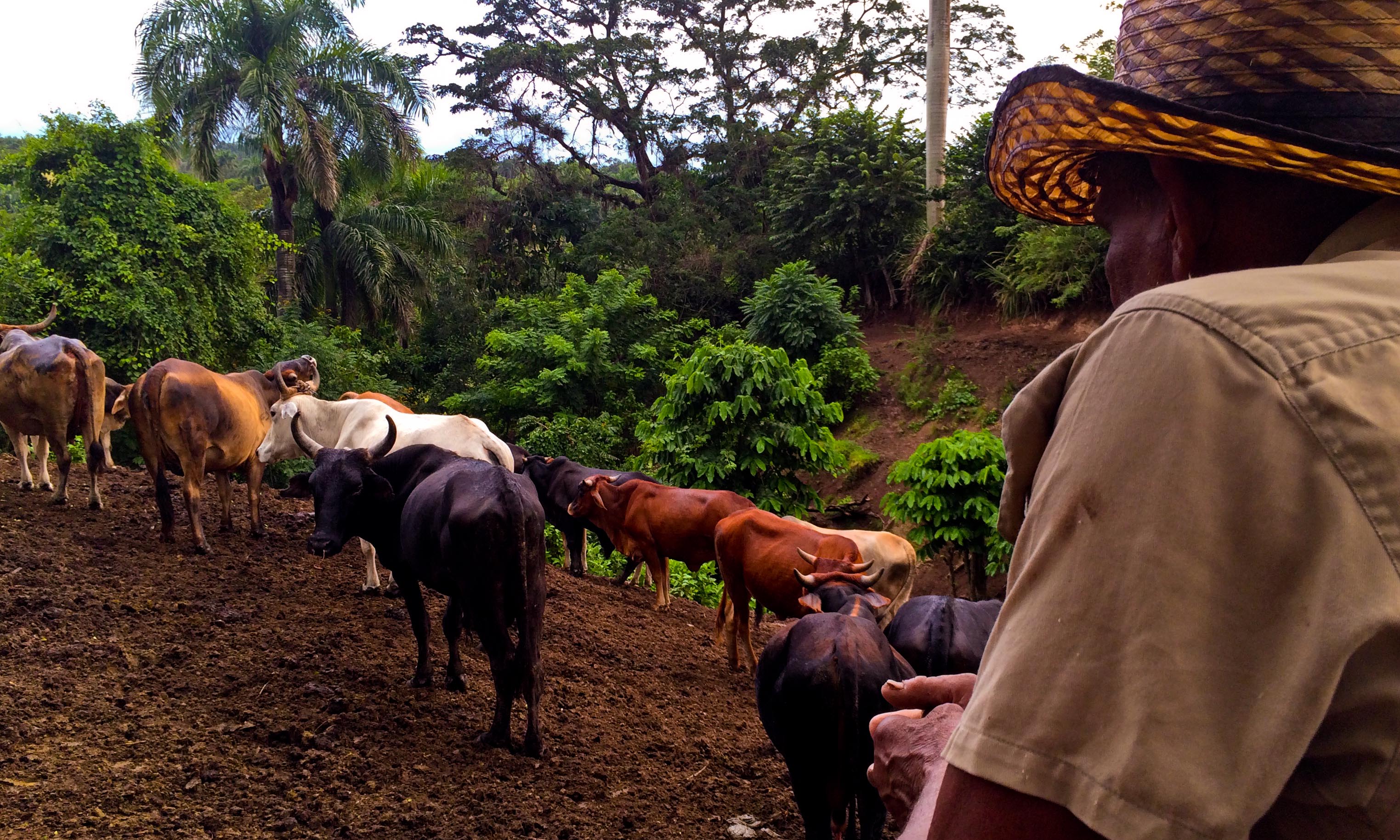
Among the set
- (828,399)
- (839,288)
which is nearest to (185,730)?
(828,399)

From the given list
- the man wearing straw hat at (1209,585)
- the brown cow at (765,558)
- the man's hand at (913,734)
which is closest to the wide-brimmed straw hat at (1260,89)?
the man wearing straw hat at (1209,585)

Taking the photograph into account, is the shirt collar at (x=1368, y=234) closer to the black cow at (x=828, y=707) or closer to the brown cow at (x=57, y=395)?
the black cow at (x=828, y=707)

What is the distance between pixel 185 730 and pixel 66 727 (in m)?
0.62

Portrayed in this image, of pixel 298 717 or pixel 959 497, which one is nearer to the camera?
pixel 298 717

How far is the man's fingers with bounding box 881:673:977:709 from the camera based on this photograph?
212 centimetres

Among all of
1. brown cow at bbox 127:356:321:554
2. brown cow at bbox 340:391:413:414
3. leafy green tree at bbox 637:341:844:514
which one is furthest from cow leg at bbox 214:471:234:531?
leafy green tree at bbox 637:341:844:514

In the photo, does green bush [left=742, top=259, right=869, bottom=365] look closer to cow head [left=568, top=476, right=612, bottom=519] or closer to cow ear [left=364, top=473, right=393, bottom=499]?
cow head [left=568, top=476, right=612, bottom=519]

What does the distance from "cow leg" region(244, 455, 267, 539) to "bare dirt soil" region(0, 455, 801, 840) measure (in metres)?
0.52

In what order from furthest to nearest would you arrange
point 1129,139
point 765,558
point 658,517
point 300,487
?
point 658,517, point 765,558, point 300,487, point 1129,139

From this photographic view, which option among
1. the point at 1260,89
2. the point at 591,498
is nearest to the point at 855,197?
the point at 591,498

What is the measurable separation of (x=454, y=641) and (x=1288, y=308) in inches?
258

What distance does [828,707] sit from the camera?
15.7 ft

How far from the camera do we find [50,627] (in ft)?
22.1

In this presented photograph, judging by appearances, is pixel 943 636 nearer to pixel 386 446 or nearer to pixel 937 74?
pixel 386 446
